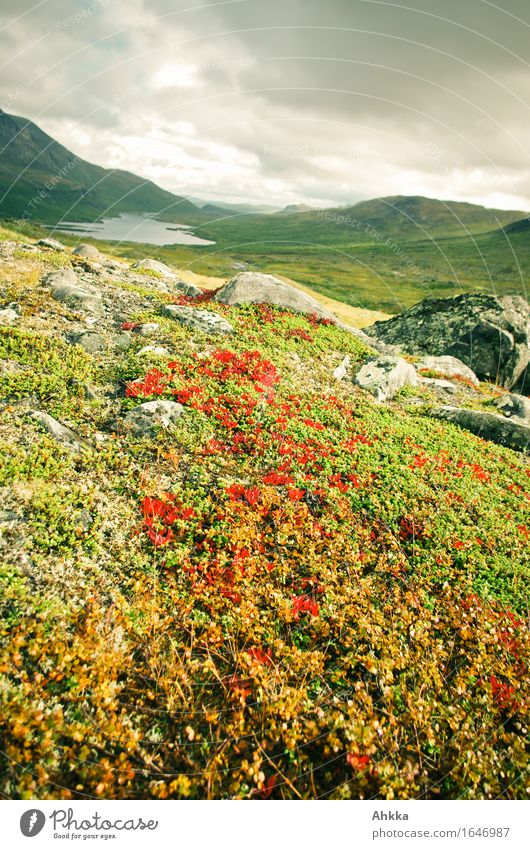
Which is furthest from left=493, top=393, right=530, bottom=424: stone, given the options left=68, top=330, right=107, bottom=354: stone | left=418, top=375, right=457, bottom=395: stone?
left=68, top=330, right=107, bottom=354: stone

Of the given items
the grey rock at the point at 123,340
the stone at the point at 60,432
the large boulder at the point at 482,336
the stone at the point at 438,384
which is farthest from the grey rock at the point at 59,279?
the large boulder at the point at 482,336

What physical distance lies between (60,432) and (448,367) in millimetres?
32408

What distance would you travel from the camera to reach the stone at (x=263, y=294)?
28.9 m

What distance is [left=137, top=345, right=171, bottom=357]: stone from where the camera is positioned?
17.9 m

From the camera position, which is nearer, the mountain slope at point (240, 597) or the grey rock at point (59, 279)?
the mountain slope at point (240, 597)

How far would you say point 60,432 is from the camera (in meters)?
12.2

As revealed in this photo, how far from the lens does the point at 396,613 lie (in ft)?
30.9

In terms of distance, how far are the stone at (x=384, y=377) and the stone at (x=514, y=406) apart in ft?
21.6

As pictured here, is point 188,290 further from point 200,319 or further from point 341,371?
point 341,371

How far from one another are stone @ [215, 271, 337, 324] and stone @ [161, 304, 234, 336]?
5064 millimetres

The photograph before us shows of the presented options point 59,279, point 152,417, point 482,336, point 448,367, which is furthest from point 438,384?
point 59,279

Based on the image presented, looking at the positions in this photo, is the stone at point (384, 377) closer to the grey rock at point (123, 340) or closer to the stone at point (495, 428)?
the stone at point (495, 428)
